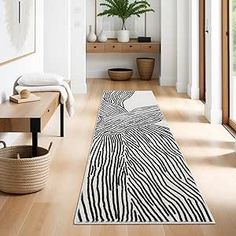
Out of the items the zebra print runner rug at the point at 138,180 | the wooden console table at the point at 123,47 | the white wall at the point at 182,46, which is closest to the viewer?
the zebra print runner rug at the point at 138,180

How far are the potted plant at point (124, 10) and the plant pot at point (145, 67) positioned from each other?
0.49 metres

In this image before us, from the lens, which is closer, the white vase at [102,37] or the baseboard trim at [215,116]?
the baseboard trim at [215,116]

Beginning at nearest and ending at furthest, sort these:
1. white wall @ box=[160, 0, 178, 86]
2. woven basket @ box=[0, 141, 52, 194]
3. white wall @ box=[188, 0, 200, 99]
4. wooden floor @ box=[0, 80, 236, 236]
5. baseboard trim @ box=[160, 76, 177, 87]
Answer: wooden floor @ box=[0, 80, 236, 236]
woven basket @ box=[0, 141, 52, 194]
white wall @ box=[188, 0, 200, 99]
white wall @ box=[160, 0, 178, 86]
baseboard trim @ box=[160, 76, 177, 87]

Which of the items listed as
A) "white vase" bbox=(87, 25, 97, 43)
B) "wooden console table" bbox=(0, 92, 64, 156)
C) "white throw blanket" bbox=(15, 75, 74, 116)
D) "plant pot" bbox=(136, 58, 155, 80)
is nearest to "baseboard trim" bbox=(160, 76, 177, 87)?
"plant pot" bbox=(136, 58, 155, 80)

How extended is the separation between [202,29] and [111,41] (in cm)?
282

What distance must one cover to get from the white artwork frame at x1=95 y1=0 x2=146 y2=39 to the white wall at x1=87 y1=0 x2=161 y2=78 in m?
0.10

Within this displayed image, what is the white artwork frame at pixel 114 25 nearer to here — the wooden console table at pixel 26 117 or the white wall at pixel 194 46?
the white wall at pixel 194 46

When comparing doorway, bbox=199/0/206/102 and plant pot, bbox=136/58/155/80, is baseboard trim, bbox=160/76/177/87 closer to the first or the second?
plant pot, bbox=136/58/155/80

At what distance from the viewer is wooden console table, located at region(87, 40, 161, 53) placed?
30.5ft

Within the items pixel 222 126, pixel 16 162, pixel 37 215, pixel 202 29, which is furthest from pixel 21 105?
pixel 202 29

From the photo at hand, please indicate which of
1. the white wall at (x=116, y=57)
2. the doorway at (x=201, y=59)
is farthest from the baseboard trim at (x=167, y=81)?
the doorway at (x=201, y=59)

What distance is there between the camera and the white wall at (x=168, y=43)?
8.75 meters

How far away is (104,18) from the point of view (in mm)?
9852

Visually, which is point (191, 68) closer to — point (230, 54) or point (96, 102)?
point (96, 102)
